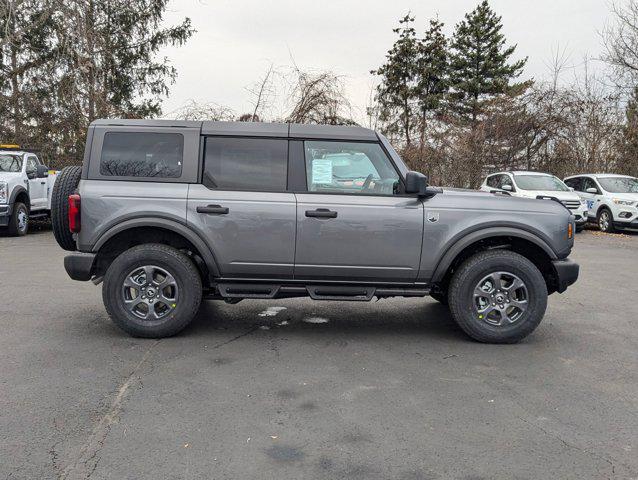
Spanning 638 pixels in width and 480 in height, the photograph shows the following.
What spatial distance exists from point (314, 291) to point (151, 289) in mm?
1447

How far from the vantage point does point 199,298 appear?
198 inches

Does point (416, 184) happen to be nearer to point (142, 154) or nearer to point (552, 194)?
point (142, 154)

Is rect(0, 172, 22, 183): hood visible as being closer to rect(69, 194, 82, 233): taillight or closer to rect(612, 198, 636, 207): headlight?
rect(69, 194, 82, 233): taillight

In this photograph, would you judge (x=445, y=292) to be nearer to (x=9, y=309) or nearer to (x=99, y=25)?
(x=9, y=309)

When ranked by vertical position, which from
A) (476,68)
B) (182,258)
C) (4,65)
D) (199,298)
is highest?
(476,68)

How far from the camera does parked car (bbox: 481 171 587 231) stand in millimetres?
15586

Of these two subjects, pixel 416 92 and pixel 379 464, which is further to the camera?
pixel 416 92

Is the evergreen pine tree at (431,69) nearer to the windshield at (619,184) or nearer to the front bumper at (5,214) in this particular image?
the windshield at (619,184)

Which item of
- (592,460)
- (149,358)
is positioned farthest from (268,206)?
(592,460)

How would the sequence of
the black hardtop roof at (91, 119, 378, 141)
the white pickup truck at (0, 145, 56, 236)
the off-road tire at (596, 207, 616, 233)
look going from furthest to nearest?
the off-road tire at (596, 207, 616, 233) < the white pickup truck at (0, 145, 56, 236) < the black hardtop roof at (91, 119, 378, 141)

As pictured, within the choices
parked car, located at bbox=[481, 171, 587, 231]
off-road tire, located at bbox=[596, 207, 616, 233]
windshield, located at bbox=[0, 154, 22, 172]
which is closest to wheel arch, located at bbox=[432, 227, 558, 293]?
parked car, located at bbox=[481, 171, 587, 231]

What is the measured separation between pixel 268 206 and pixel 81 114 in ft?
55.0

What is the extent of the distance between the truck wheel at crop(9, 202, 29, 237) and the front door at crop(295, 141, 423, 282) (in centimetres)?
1047

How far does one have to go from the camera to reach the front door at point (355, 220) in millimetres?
4977
